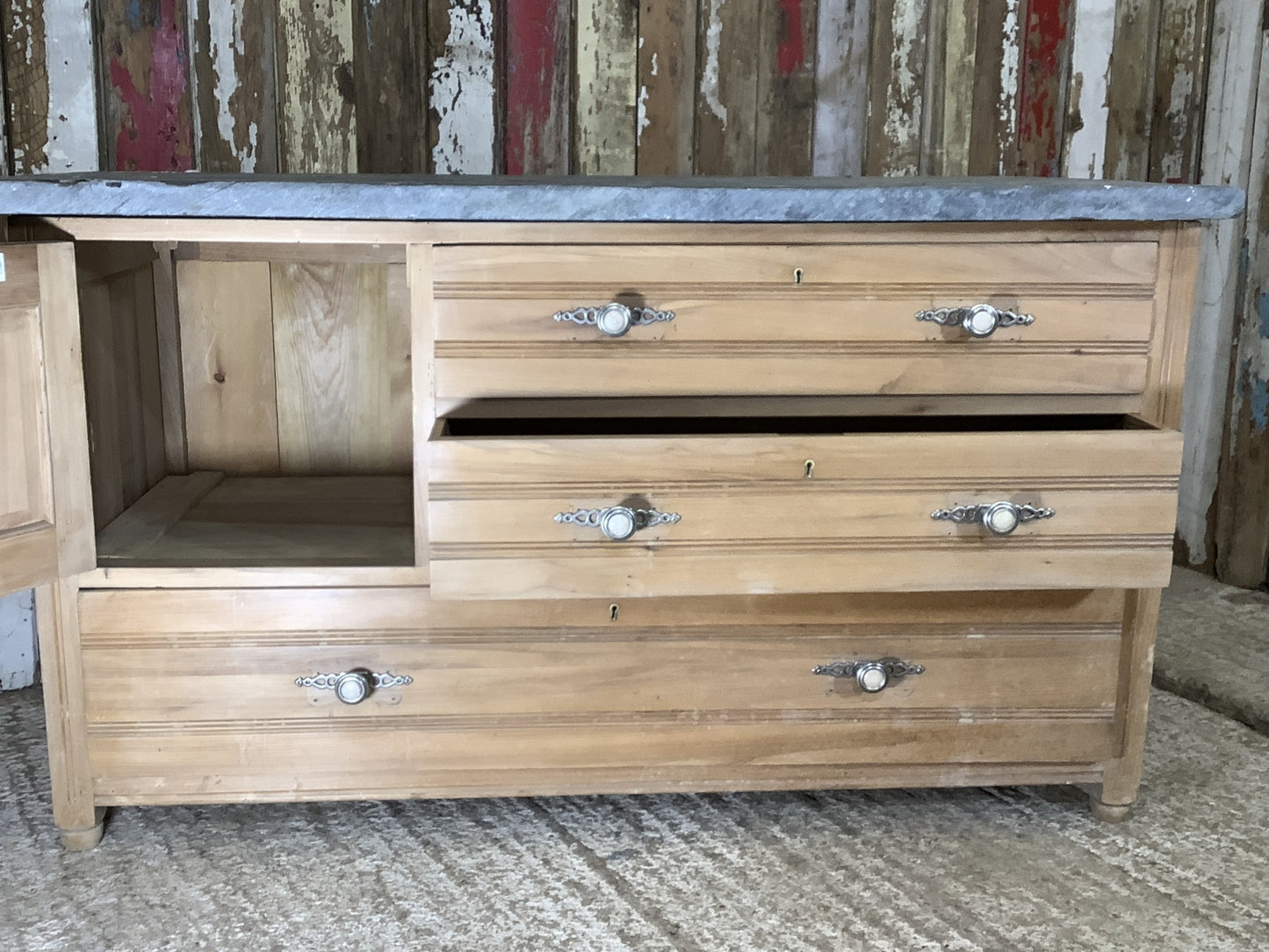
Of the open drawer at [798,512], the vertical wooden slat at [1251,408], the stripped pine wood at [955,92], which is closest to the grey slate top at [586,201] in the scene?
the open drawer at [798,512]

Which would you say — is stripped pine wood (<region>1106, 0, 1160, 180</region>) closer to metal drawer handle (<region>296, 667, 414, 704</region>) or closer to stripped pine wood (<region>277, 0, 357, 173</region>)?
stripped pine wood (<region>277, 0, 357, 173</region>)

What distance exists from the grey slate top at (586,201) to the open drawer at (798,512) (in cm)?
23

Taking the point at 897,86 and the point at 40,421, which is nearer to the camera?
the point at 40,421

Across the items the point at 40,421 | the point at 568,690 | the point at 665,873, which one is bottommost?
the point at 665,873

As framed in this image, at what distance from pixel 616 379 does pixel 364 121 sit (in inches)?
34.1

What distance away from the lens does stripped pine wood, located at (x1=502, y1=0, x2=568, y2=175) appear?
197 centimetres

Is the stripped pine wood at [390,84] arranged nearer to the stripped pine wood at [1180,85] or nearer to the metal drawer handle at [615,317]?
the metal drawer handle at [615,317]

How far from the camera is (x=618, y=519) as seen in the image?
1238 mm

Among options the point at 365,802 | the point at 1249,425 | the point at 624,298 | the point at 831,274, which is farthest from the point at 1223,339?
the point at 365,802

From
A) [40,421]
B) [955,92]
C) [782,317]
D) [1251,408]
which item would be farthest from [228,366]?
[1251,408]

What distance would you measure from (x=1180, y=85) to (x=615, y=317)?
150 cm

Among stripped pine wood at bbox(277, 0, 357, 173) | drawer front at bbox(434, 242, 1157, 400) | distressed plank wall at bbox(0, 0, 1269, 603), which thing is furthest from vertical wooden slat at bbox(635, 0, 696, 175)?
drawer front at bbox(434, 242, 1157, 400)

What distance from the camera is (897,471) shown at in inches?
49.8

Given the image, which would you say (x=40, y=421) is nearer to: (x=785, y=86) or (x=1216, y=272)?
(x=785, y=86)
